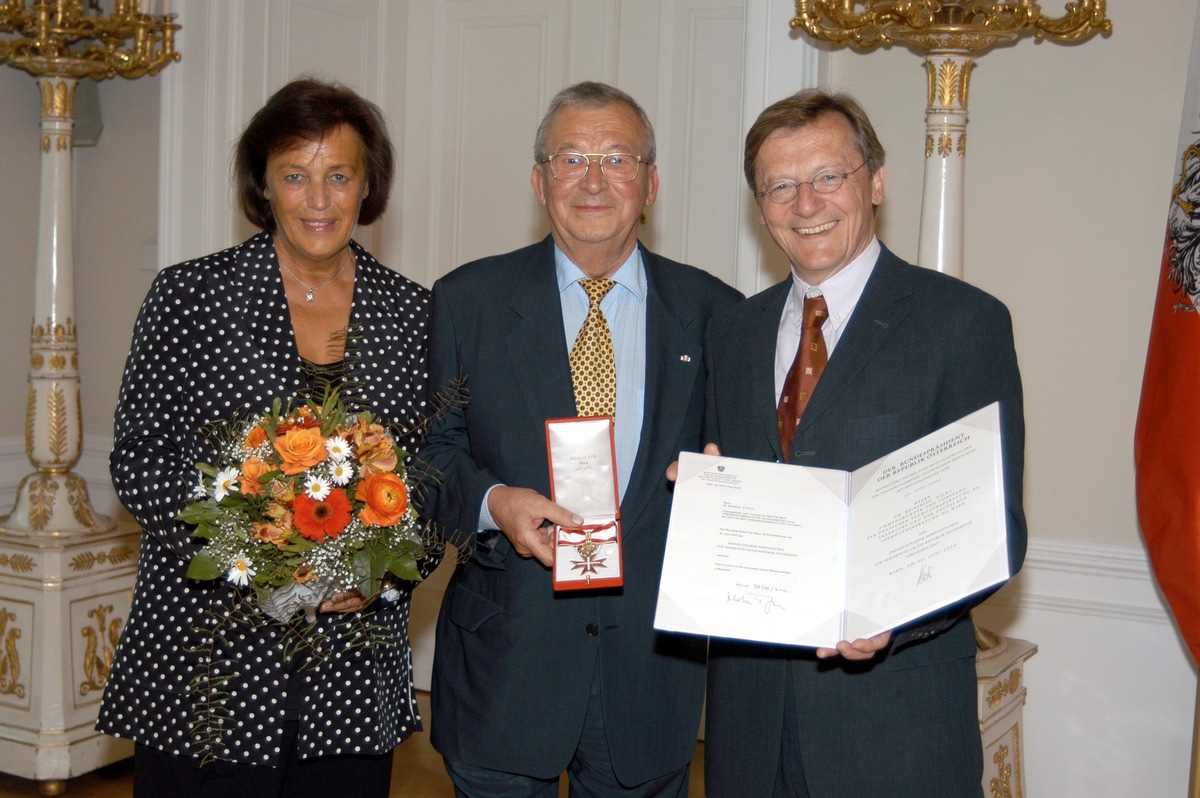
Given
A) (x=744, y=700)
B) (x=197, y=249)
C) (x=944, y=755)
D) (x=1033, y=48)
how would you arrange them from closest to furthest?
(x=944, y=755) < (x=744, y=700) < (x=1033, y=48) < (x=197, y=249)

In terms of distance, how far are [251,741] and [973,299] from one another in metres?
1.65

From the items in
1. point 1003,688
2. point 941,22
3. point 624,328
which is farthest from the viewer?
point 1003,688

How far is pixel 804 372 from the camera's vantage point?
215 centimetres

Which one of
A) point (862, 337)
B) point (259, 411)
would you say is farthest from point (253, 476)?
point (862, 337)

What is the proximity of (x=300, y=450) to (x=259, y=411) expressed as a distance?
388 mm

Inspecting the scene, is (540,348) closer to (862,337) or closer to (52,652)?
(862,337)

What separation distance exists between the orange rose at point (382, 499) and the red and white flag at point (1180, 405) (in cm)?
210

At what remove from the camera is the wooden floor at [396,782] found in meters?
4.20

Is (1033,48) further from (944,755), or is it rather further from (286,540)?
(286,540)

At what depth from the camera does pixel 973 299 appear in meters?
2.06

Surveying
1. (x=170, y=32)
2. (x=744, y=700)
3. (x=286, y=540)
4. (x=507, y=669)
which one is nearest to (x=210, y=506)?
(x=286, y=540)

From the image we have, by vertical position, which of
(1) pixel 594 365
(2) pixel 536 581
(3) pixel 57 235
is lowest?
(2) pixel 536 581

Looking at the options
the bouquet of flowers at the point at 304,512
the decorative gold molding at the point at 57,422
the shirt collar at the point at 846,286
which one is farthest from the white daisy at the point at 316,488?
A: the decorative gold molding at the point at 57,422
